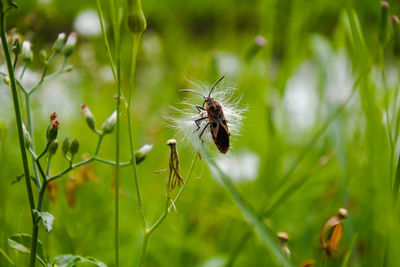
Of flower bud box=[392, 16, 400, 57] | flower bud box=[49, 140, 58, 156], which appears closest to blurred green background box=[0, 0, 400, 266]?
flower bud box=[392, 16, 400, 57]

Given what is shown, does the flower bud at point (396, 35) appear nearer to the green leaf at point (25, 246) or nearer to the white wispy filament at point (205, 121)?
the white wispy filament at point (205, 121)

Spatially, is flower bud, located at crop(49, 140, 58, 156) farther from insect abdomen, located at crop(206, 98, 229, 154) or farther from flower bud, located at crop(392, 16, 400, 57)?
flower bud, located at crop(392, 16, 400, 57)

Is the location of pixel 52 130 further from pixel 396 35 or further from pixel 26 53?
pixel 396 35

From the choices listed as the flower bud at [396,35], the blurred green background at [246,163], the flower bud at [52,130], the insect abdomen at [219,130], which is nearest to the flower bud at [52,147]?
the flower bud at [52,130]

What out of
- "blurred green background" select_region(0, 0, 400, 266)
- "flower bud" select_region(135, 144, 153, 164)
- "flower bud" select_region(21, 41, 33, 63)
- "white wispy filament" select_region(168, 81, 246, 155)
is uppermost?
"flower bud" select_region(21, 41, 33, 63)

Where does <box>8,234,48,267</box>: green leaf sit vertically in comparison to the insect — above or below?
below

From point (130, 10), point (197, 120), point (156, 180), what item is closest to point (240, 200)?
point (197, 120)

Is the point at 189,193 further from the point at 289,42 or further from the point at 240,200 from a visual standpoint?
the point at 240,200
